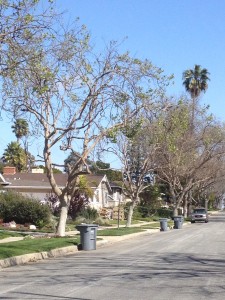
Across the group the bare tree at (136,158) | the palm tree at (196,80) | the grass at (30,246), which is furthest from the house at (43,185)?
the grass at (30,246)

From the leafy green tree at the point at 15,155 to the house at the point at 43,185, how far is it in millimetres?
15990

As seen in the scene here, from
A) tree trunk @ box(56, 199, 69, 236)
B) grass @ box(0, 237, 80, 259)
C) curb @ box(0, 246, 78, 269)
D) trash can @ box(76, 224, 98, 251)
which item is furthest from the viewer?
tree trunk @ box(56, 199, 69, 236)

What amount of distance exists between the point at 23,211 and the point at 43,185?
19601 mm

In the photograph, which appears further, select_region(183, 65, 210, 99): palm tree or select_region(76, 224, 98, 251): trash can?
select_region(183, 65, 210, 99): palm tree

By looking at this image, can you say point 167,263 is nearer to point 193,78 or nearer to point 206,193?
point 193,78

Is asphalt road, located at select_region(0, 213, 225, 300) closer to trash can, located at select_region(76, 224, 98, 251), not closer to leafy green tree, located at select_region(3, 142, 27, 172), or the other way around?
trash can, located at select_region(76, 224, 98, 251)

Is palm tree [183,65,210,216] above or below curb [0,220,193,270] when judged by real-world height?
above

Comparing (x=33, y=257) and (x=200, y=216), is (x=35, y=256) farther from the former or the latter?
(x=200, y=216)

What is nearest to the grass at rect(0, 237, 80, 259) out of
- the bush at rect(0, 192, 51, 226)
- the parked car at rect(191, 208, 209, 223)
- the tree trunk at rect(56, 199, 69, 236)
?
the tree trunk at rect(56, 199, 69, 236)

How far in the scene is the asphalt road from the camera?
11.0 metres

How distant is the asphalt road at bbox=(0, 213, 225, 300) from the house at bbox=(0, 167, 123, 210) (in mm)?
29628

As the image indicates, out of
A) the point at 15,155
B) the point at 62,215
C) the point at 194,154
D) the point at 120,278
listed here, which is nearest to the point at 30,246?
the point at 62,215

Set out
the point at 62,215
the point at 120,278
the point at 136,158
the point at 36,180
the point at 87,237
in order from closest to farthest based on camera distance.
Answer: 1. the point at 120,278
2. the point at 87,237
3. the point at 62,215
4. the point at 136,158
5. the point at 36,180

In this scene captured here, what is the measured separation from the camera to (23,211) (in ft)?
120
